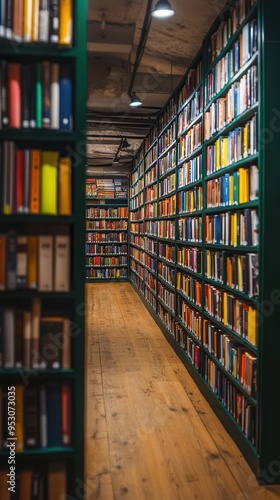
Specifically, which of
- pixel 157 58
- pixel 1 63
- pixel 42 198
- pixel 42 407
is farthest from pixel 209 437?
pixel 157 58

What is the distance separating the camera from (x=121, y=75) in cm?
496

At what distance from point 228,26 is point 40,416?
2832 mm

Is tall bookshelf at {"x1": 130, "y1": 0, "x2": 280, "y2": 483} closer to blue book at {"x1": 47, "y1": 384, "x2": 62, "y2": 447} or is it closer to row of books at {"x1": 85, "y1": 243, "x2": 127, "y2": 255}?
blue book at {"x1": 47, "y1": 384, "x2": 62, "y2": 447}

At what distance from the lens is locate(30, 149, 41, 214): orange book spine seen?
1.87m

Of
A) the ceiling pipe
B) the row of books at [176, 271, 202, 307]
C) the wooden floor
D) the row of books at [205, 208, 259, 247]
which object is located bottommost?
the wooden floor

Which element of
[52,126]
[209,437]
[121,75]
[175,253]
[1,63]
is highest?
[121,75]

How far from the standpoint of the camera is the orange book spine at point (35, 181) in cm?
187

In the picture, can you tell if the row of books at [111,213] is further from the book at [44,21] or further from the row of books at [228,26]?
the book at [44,21]

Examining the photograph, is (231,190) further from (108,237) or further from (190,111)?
(108,237)

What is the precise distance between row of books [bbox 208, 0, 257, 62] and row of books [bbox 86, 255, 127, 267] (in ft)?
26.7

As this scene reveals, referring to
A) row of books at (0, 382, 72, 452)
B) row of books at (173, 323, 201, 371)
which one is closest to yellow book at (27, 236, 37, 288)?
row of books at (0, 382, 72, 452)

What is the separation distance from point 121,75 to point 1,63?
3.35 m

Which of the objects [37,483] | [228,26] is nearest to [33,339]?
[37,483]

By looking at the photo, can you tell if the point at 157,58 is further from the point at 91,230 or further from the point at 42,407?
the point at 91,230
